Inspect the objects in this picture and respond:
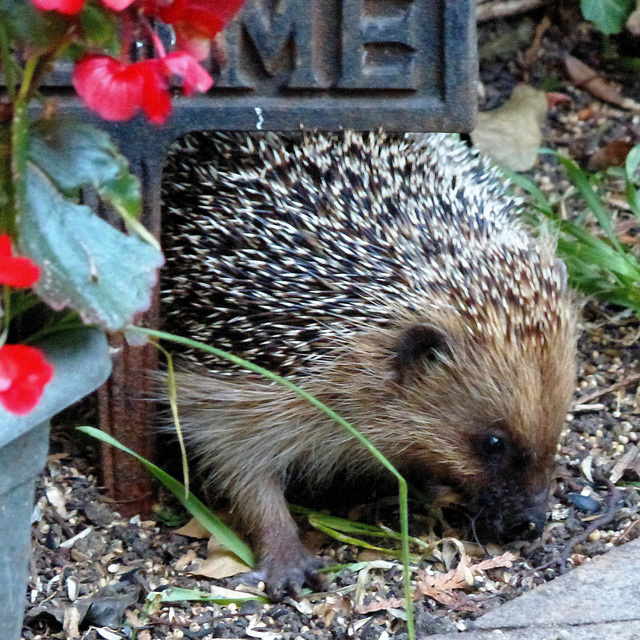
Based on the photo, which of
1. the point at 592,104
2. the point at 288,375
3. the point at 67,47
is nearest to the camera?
the point at 67,47

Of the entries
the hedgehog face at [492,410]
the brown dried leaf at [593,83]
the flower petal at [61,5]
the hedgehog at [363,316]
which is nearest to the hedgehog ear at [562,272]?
the hedgehog at [363,316]

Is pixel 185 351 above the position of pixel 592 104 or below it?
below

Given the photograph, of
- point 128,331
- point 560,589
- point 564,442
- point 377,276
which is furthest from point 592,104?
point 128,331

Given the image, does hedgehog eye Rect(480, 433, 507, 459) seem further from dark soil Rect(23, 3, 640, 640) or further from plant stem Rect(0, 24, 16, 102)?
plant stem Rect(0, 24, 16, 102)

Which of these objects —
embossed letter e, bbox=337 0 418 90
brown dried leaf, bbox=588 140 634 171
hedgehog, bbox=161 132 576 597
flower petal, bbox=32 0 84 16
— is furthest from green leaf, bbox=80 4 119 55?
brown dried leaf, bbox=588 140 634 171

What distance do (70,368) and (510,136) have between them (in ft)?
13.8

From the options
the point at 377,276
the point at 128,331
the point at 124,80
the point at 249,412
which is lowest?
the point at 249,412

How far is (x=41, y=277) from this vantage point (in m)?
2.03

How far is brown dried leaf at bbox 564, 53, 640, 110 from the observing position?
21.3 ft

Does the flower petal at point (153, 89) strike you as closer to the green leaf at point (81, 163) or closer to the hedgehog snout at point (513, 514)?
the green leaf at point (81, 163)

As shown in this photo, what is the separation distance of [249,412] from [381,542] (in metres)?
0.76

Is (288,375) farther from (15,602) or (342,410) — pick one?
(15,602)

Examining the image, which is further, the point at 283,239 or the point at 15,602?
the point at 283,239

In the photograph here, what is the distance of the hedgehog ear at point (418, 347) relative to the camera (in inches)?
145
